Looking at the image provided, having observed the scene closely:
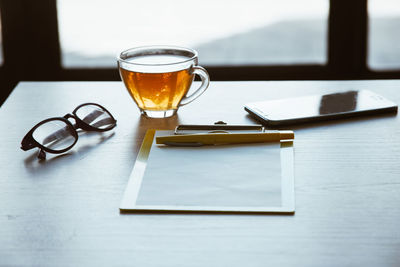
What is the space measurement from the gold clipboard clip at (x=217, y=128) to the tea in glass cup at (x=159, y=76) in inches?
3.0

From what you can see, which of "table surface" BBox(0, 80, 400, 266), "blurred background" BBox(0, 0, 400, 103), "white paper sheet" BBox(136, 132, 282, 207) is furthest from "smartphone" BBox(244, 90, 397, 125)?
"blurred background" BBox(0, 0, 400, 103)

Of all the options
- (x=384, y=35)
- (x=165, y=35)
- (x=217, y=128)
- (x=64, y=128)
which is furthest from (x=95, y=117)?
(x=384, y=35)

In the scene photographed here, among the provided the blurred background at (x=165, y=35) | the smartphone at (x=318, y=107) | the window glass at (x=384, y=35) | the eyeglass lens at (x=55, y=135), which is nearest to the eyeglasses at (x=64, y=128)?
the eyeglass lens at (x=55, y=135)

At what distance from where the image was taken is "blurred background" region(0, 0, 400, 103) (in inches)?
81.8

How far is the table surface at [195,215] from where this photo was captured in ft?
1.81

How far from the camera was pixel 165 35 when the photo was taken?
2230 millimetres

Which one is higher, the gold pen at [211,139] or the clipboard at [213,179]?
the gold pen at [211,139]

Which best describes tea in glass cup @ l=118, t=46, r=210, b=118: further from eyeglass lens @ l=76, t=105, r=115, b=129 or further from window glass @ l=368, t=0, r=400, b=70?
window glass @ l=368, t=0, r=400, b=70

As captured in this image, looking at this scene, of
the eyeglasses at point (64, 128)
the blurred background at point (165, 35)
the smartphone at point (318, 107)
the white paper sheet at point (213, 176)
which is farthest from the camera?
the blurred background at point (165, 35)

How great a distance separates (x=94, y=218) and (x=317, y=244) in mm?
254

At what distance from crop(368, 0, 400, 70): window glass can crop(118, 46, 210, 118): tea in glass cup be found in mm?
1317

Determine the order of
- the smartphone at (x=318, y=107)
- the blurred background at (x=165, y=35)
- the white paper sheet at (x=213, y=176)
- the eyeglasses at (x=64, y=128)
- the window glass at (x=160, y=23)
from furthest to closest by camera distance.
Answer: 1. the window glass at (x=160, y=23)
2. the blurred background at (x=165, y=35)
3. the smartphone at (x=318, y=107)
4. the eyeglasses at (x=64, y=128)
5. the white paper sheet at (x=213, y=176)

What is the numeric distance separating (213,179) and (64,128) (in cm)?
A: 28

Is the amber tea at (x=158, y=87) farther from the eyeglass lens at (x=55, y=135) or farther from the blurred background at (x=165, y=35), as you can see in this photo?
the blurred background at (x=165, y=35)
